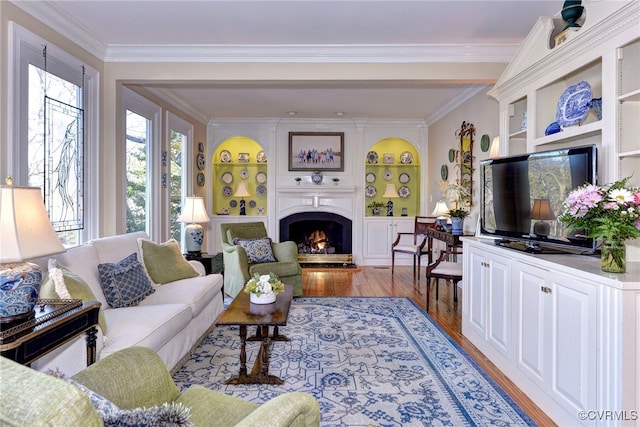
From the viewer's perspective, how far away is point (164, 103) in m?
5.23

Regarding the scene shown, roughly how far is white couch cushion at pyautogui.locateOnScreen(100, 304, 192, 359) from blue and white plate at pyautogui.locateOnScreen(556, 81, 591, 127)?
302cm

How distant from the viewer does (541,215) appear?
2572 mm

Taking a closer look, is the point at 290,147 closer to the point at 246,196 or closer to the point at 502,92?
the point at 246,196

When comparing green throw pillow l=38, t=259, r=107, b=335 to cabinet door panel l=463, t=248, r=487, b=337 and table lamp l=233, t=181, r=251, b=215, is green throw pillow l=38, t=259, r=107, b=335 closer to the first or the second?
→ cabinet door panel l=463, t=248, r=487, b=337

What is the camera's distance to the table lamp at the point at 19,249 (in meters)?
1.64

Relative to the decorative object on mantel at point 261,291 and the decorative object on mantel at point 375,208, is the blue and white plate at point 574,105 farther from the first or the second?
the decorative object on mantel at point 375,208

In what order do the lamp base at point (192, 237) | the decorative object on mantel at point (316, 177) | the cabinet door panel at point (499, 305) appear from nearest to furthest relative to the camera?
the cabinet door panel at point (499, 305) → the lamp base at point (192, 237) → the decorative object on mantel at point (316, 177)

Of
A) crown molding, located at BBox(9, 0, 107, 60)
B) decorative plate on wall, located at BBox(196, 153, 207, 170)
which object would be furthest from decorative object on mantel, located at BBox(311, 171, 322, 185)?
crown molding, located at BBox(9, 0, 107, 60)

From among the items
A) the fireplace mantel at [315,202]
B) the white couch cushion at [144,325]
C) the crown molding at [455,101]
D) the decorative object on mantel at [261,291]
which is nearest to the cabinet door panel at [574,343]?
the decorative object on mantel at [261,291]

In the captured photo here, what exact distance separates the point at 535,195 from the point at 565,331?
1.00m

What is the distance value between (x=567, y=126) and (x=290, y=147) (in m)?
5.12

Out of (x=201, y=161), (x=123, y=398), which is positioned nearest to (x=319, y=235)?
(x=201, y=161)

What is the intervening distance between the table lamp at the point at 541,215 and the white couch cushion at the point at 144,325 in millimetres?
2587

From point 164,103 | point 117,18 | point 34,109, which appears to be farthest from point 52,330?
point 164,103
